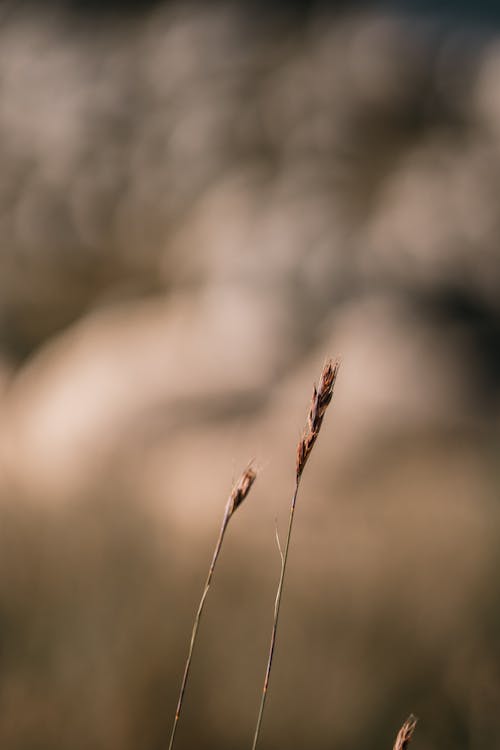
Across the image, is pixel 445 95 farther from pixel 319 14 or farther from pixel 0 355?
pixel 0 355

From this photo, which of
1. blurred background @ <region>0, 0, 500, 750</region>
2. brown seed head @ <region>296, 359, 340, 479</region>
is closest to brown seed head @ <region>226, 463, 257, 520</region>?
brown seed head @ <region>296, 359, 340, 479</region>

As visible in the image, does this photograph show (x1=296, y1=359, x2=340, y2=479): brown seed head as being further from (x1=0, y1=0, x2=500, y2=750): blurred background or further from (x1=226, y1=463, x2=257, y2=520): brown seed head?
(x1=0, y1=0, x2=500, y2=750): blurred background

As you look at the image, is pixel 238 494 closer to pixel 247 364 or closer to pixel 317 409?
pixel 317 409

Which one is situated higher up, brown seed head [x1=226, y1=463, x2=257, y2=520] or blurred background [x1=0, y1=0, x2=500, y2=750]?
blurred background [x1=0, y1=0, x2=500, y2=750]

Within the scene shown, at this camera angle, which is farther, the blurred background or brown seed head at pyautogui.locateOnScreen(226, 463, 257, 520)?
the blurred background

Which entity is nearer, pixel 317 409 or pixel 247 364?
pixel 317 409

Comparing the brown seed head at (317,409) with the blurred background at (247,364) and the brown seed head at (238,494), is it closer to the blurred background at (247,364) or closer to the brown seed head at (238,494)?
the brown seed head at (238,494)

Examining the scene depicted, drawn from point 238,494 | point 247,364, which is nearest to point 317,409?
point 238,494

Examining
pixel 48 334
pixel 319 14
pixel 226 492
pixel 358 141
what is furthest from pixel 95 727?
pixel 319 14

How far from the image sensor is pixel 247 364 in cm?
236

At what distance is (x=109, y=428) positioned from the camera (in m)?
2.34

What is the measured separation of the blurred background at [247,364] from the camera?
184cm

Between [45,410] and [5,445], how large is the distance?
167mm

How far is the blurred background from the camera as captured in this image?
184 centimetres
